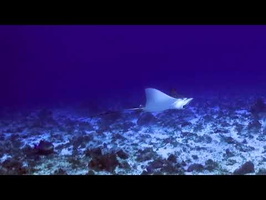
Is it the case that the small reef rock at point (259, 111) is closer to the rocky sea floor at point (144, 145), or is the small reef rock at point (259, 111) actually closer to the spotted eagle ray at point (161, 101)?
the rocky sea floor at point (144, 145)

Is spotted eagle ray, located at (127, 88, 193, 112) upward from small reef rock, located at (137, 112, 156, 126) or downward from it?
upward

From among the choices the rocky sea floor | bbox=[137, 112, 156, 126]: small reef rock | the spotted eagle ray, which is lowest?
the rocky sea floor

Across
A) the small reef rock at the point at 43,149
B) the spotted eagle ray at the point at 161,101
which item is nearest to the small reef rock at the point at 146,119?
the spotted eagle ray at the point at 161,101

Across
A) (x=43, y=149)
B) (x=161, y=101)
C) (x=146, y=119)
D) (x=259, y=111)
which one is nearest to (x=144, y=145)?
(x=161, y=101)

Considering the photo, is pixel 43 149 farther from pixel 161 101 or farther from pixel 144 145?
pixel 161 101

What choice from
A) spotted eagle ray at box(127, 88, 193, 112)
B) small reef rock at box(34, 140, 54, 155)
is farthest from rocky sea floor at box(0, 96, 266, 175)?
spotted eagle ray at box(127, 88, 193, 112)

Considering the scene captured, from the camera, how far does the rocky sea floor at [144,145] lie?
24.6ft

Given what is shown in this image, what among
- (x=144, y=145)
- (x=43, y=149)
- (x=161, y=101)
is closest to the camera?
(x=161, y=101)

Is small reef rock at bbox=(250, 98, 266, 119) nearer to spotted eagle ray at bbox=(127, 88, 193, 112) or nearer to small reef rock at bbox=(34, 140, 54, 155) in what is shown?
spotted eagle ray at bbox=(127, 88, 193, 112)

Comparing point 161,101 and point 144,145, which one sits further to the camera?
point 144,145

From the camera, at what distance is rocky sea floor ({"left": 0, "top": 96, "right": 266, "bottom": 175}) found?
7504 mm

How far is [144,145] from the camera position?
31.6ft

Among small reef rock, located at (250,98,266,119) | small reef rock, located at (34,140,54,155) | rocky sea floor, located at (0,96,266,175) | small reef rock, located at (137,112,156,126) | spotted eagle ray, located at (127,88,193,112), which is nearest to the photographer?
rocky sea floor, located at (0,96,266,175)
